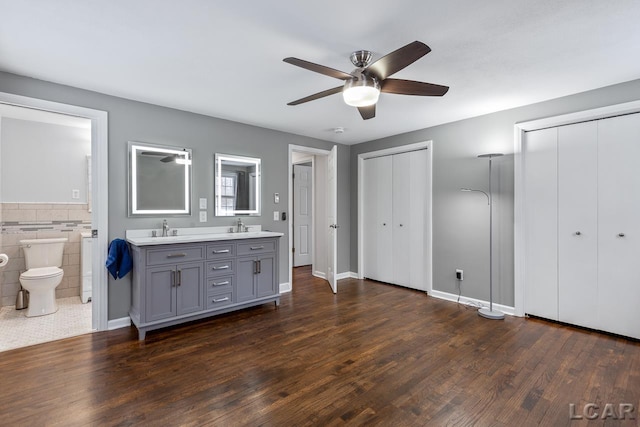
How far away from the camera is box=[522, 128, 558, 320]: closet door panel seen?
10.5 ft

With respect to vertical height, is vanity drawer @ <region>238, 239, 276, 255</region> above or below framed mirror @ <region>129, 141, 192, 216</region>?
below

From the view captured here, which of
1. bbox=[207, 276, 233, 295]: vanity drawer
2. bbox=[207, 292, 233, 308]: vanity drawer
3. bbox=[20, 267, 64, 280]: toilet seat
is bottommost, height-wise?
bbox=[207, 292, 233, 308]: vanity drawer

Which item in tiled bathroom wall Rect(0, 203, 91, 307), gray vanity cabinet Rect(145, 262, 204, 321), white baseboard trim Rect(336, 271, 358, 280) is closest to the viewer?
gray vanity cabinet Rect(145, 262, 204, 321)

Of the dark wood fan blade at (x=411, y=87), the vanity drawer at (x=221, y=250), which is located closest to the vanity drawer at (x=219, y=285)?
the vanity drawer at (x=221, y=250)

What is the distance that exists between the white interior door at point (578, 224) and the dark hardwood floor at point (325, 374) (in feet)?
0.96

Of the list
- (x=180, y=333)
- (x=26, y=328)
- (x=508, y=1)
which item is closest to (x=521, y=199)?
(x=508, y=1)

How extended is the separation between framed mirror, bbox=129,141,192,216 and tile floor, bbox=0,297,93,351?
4.20 ft

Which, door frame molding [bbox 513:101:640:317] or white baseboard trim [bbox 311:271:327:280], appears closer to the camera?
door frame molding [bbox 513:101:640:317]

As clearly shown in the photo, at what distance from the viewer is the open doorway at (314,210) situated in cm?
455

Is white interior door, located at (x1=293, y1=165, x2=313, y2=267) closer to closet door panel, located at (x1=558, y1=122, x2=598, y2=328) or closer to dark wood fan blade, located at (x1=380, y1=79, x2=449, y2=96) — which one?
dark wood fan blade, located at (x1=380, y1=79, x2=449, y2=96)

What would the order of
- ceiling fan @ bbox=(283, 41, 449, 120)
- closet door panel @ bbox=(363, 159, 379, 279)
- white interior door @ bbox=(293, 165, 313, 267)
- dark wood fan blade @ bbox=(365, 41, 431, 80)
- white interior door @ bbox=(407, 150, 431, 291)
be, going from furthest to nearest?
1. white interior door @ bbox=(293, 165, 313, 267)
2. closet door panel @ bbox=(363, 159, 379, 279)
3. white interior door @ bbox=(407, 150, 431, 291)
4. ceiling fan @ bbox=(283, 41, 449, 120)
5. dark wood fan blade @ bbox=(365, 41, 431, 80)

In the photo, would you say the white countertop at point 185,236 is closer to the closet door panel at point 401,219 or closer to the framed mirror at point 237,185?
the framed mirror at point 237,185

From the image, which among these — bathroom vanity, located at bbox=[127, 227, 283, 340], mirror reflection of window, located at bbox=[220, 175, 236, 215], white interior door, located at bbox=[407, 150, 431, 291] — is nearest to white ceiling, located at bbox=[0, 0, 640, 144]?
mirror reflection of window, located at bbox=[220, 175, 236, 215]

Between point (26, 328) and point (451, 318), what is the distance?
14.4 feet
